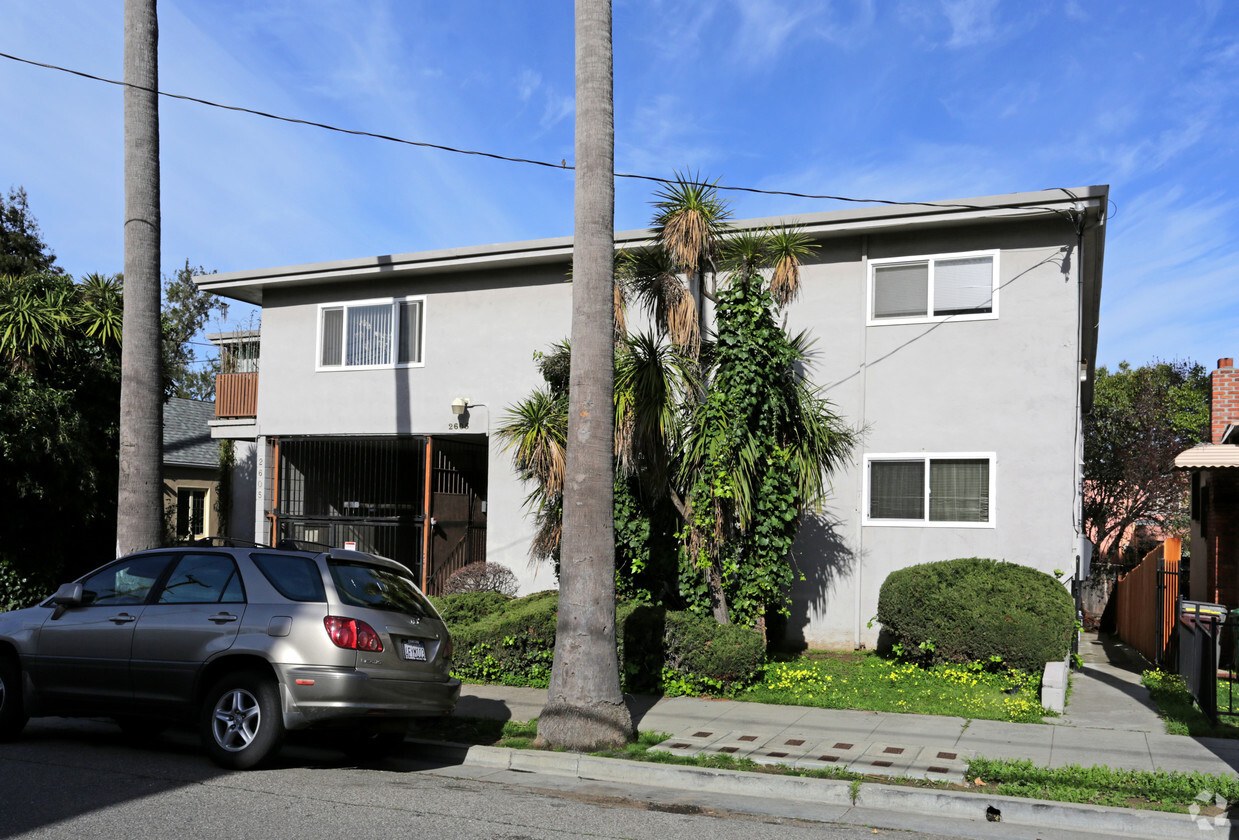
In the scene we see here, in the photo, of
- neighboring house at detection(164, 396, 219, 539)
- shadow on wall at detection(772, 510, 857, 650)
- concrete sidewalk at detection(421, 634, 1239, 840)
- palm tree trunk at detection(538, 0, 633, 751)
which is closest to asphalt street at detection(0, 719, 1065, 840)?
concrete sidewalk at detection(421, 634, 1239, 840)

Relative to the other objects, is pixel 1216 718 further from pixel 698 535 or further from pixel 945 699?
pixel 698 535

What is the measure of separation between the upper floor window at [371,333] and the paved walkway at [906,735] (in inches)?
298

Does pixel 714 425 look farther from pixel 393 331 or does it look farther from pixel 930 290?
pixel 393 331

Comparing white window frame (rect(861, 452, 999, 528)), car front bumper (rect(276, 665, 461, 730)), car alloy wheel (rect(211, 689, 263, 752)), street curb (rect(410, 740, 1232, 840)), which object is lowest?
street curb (rect(410, 740, 1232, 840))

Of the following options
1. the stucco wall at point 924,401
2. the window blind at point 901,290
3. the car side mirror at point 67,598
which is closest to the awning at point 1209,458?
the stucco wall at point 924,401

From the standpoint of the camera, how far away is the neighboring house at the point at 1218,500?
40.3ft

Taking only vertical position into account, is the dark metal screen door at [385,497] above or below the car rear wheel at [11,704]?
above

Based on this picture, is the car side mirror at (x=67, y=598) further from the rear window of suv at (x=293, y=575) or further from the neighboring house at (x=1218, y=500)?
the neighboring house at (x=1218, y=500)

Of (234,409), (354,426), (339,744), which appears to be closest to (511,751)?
(339,744)

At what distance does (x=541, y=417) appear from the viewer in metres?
12.6

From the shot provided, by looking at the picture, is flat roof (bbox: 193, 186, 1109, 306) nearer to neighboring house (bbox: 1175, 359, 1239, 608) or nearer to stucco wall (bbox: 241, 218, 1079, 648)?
stucco wall (bbox: 241, 218, 1079, 648)

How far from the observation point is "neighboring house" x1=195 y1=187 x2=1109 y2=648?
12844 millimetres

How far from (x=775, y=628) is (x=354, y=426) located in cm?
793

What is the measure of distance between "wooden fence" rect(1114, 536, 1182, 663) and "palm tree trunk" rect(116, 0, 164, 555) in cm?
1161
